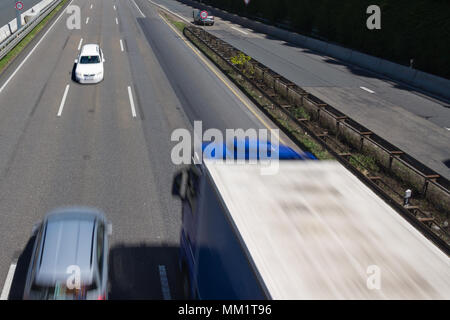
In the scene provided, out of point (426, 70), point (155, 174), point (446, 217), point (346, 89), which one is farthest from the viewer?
point (426, 70)

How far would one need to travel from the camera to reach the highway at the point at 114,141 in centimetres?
1073

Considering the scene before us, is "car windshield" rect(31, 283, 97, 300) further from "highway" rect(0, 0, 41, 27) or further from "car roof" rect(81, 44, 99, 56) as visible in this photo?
"highway" rect(0, 0, 41, 27)

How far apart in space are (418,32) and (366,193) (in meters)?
34.0

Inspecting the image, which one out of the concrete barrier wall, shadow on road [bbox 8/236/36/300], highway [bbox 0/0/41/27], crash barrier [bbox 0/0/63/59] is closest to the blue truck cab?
shadow on road [bbox 8/236/36/300]

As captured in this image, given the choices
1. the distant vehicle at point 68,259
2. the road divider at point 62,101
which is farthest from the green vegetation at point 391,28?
the distant vehicle at point 68,259

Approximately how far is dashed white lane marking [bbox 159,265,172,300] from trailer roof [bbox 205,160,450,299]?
11.8ft

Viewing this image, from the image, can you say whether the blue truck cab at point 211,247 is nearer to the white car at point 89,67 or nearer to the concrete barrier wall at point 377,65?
the white car at point 89,67

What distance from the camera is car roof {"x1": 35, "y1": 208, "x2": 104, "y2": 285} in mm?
8086

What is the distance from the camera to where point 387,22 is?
3919 cm

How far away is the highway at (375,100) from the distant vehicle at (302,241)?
38.8ft

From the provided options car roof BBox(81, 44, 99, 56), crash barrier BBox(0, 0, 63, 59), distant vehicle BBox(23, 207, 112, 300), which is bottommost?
distant vehicle BBox(23, 207, 112, 300)

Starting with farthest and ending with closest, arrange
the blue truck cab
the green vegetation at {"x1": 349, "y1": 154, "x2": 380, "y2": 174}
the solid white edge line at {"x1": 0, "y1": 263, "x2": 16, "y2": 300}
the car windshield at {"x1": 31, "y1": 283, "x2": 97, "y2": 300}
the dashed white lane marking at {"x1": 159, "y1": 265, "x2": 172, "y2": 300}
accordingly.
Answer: the green vegetation at {"x1": 349, "y1": 154, "x2": 380, "y2": 174} < the dashed white lane marking at {"x1": 159, "y1": 265, "x2": 172, "y2": 300} < the solid white edge line at {"x1": 0, "y1": 263, "x2": 16, "y2": 300} < the car windshield at {"x1": 31, "y1": 283, "x2": 97, "y2": 300} < the blue truck cab
